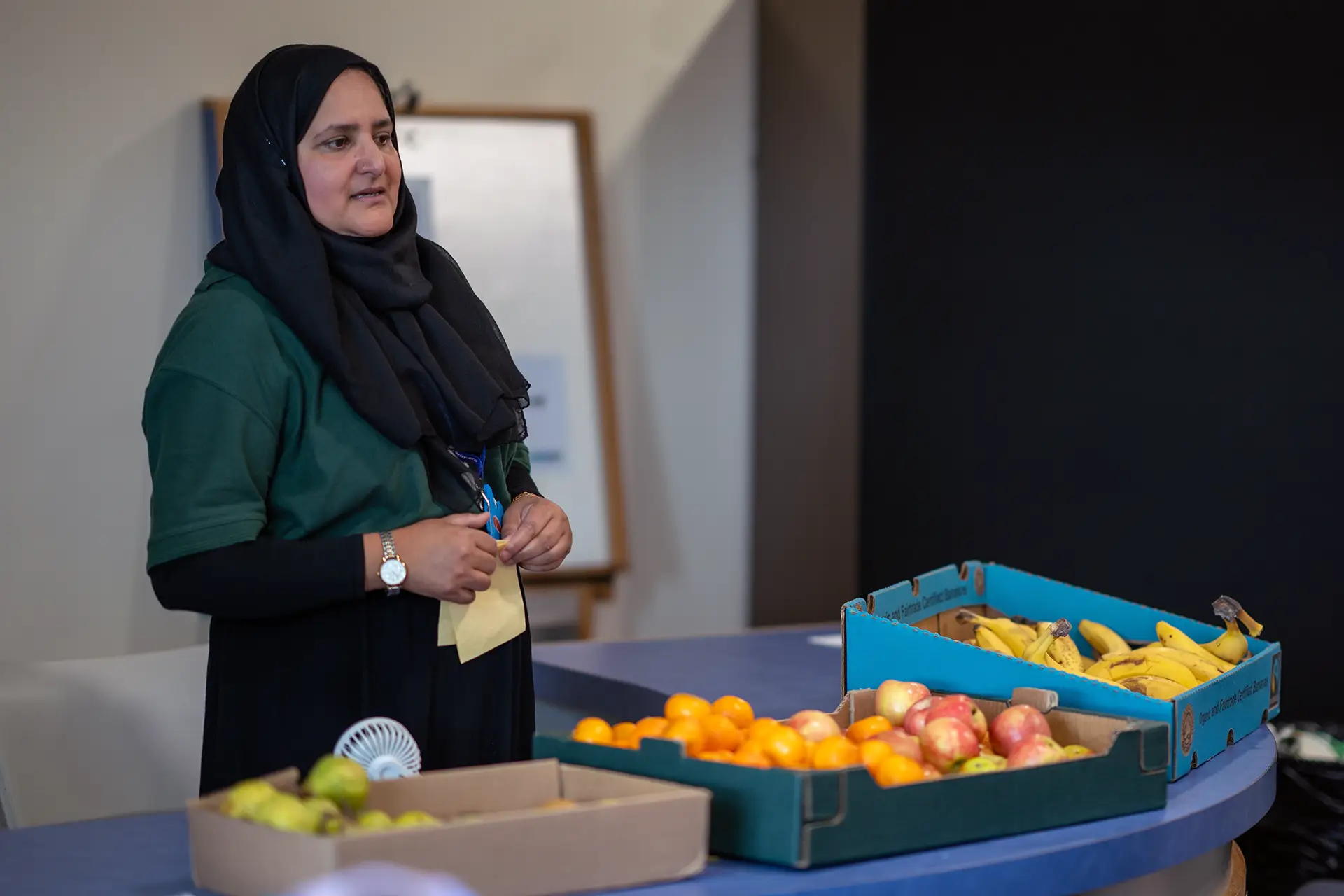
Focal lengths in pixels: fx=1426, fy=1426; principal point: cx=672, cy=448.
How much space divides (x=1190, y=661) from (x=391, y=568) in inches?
41.1

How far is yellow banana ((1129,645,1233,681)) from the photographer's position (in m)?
1.85

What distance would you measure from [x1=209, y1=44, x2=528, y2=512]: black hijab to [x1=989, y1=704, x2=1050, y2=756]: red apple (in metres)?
0.70

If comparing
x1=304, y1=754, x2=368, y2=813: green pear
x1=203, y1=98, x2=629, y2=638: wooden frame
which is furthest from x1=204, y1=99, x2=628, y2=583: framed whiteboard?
x1=304, y1=754, x2=368, y2=813: green pear

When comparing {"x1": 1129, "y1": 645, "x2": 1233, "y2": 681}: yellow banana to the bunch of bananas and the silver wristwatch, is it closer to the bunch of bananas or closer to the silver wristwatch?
the bunch of bananas

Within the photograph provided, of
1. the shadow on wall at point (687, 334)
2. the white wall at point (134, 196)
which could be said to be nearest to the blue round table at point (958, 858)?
the white wall at point (134, 196)

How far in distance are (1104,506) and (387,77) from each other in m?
2.14

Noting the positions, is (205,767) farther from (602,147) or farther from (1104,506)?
(602,147)

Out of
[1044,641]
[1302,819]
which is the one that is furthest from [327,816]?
[1302,819]

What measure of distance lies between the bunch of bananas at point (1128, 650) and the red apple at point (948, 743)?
13.3 inches

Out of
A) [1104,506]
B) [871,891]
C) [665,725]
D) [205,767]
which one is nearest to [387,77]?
[1104,506]

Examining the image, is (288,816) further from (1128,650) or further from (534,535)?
(1128,650)

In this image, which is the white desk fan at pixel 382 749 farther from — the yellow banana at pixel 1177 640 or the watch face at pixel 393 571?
the yellow banana at pixel 1177 640

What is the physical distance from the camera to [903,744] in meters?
1.39

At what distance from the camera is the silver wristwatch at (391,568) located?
1.62 m
